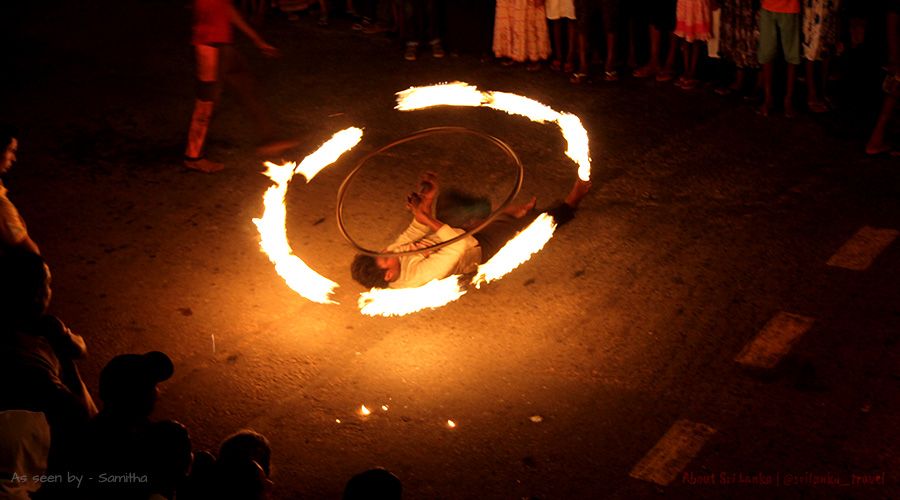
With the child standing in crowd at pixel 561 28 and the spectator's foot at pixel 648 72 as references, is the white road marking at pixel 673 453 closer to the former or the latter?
the spectator's foot at pixel 648 72

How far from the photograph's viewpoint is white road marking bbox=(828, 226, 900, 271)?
8.22 metres

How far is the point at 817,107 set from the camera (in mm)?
11000

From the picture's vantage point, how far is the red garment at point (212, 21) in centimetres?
A: 996

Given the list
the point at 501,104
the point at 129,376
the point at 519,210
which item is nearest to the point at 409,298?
the point at 519,210

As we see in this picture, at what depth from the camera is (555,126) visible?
11312mm

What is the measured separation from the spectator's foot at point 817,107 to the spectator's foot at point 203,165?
21.2ft

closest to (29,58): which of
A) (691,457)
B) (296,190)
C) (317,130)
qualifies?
(317,130)

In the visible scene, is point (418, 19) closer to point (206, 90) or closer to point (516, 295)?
point (206, 90)

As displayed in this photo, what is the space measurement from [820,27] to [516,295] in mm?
4929

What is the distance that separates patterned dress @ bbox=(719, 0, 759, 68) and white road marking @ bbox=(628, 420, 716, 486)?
238 inches

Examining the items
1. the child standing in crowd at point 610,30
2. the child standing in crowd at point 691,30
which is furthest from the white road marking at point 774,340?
the child standing in crowd at point 610,30

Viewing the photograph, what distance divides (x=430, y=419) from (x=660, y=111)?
5794 millimetres

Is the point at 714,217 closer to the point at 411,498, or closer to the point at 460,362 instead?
the point at 460,362

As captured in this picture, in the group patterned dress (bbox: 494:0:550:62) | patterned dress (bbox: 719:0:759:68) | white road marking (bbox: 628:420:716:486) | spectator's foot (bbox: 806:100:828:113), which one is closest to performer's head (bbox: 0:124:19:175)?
white road marking (bbox: 628:420:716:486)
